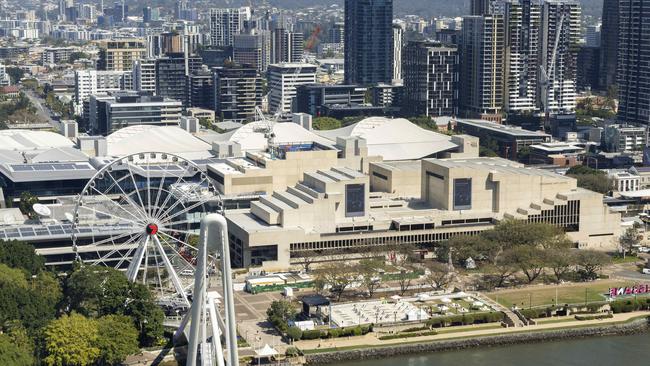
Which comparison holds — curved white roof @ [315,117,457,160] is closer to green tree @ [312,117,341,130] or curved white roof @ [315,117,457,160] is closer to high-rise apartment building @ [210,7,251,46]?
green tree @ [312,117,341,130]

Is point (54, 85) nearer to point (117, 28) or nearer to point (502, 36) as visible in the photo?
point (502, 36)

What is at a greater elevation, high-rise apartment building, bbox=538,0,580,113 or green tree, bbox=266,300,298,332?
high-rise apartment building, bbox=538,0,580,113

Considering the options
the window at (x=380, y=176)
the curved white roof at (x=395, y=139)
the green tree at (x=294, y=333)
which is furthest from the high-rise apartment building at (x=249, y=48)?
the green tree at (x=294, y=333)

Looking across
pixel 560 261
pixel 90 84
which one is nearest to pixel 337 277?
pixel 560 261

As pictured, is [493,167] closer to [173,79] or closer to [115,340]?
[115,340]

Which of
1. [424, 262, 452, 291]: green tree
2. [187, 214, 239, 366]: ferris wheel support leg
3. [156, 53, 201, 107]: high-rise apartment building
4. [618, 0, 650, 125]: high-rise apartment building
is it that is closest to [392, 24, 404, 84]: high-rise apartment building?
[156, 53, 201, 107]: high-rise apartment building

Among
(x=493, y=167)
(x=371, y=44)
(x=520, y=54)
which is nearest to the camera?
(x=493, y=167)
